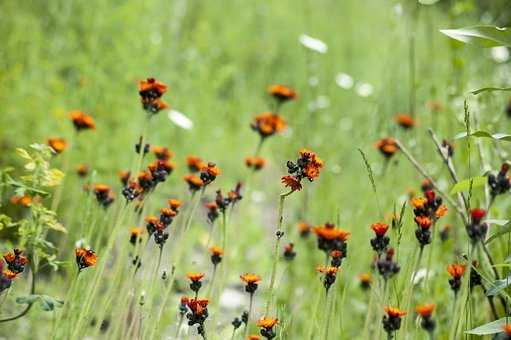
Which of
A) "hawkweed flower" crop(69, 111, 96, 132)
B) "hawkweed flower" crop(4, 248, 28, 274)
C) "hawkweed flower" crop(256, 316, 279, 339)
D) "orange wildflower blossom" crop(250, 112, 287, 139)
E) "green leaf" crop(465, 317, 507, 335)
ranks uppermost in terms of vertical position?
"orange wildflower blossom" crop(250, 112, 287, 139)

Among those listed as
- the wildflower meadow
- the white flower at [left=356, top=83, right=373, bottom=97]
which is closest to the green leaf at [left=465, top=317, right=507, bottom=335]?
the wildflower meadow

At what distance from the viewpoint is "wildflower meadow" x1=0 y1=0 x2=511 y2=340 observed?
1.16m

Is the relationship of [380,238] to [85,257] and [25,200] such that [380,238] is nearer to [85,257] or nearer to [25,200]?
[85,257]

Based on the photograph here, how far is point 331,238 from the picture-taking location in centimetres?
114

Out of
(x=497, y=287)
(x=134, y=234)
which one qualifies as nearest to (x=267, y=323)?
(x=497, y=287)

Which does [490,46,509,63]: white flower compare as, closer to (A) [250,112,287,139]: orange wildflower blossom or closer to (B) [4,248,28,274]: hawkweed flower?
(A) [250,112,287,139]: orange wildflower blossom

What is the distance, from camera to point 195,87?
3.06 m

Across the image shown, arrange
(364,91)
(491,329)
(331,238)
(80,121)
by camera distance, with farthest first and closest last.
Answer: (364,91) → (80,121) → (331,238) → (491,329)

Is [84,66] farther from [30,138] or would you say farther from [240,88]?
[240,88]

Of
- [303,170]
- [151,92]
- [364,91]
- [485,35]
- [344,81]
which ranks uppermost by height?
[344,81]

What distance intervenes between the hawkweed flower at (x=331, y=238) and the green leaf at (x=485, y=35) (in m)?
0.39

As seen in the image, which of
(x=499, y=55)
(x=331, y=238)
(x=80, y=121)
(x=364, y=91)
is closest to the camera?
(x=331, y=238)

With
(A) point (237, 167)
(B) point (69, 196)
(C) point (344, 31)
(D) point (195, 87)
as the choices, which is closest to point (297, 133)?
(D) point (195, 87)

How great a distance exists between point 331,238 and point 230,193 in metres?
0.28
